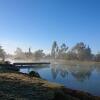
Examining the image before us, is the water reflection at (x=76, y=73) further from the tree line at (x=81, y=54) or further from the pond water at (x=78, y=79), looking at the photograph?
the tree line at (x=81, y=54)

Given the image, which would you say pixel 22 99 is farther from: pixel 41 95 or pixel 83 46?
pixel 83 46

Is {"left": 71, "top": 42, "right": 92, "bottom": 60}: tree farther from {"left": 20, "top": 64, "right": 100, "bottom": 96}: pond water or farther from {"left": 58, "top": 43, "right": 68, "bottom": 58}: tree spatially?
{"left": 20, "top": 64, "right": 100, "bottom": 96}: pond water

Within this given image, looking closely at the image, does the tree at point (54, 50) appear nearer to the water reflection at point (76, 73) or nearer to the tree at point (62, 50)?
the tree at point (62, 50)

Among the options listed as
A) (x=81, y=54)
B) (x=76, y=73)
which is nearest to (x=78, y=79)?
(x=76, y=73)

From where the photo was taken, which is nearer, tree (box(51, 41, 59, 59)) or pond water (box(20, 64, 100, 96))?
Answer: pond water (box(20, 64, 100, 96))

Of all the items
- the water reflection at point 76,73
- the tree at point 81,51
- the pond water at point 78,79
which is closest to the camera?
the pond water at point 78,79

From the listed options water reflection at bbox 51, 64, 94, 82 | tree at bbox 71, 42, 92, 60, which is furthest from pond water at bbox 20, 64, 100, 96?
tree at bbox 71, 42, 92, 60

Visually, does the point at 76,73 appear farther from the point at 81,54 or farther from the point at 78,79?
the point at 81,54

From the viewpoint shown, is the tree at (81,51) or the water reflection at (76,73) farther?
the tree at (81,51)

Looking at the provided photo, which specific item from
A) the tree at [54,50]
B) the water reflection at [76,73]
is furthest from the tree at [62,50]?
the water reflection at [76,73]

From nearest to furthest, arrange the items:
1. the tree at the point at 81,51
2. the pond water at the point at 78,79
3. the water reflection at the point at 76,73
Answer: the pond water at the point at 78,79, the water reflection at the point at 76,73, the tree at the point at 81,51

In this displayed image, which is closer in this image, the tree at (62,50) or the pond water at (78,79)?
the pond water at (78,79)

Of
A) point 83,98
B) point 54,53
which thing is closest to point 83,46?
point 54,53

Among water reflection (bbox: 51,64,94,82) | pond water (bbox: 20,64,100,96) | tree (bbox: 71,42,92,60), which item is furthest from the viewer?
tree (bbox: 71,42,92,60)
